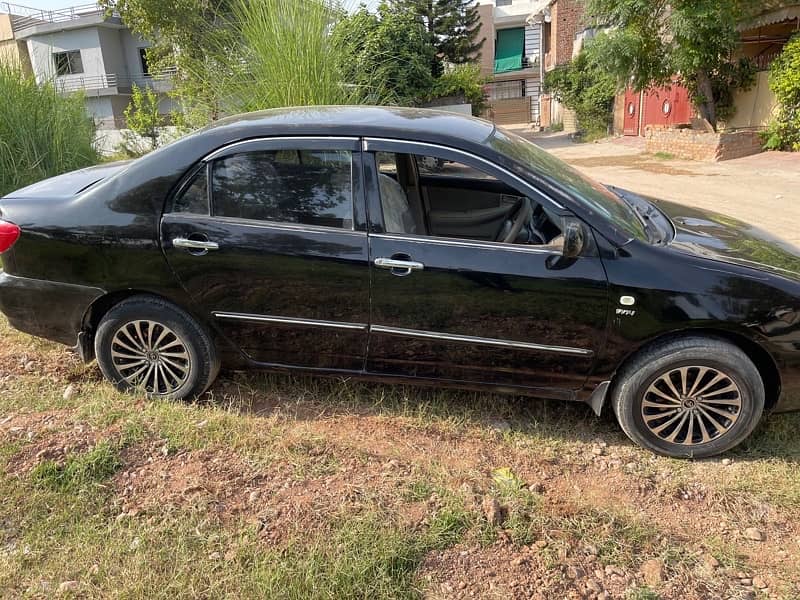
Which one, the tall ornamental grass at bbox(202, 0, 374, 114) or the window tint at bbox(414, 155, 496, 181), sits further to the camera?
the tall ornamental grass at bbox(202, 0, 374, 114)

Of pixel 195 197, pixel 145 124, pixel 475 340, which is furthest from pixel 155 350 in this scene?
pixel 145 124

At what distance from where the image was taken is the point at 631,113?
2108cm

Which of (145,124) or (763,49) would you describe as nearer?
(145,124)

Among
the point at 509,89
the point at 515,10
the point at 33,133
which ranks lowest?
the point at 33,133

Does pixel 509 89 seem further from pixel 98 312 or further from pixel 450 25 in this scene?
pixel 98 312

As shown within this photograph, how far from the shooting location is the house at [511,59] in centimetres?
4334

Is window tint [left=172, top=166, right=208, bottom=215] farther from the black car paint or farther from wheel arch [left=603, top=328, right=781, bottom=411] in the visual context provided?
wheel arch [left=603, top=328, right=781, bottom=411]

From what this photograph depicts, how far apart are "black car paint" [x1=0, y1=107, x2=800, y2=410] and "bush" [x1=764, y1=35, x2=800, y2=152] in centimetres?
1190

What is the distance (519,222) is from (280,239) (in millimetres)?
1425

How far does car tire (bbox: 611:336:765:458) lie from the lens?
9.57 ft

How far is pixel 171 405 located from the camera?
3.40m

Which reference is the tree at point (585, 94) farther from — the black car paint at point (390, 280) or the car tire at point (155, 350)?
the car tire at point (155, 350)

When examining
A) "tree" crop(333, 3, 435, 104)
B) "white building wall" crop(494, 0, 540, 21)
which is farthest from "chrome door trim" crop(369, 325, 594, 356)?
"white building wall" crop(494, 0, 540, 21)

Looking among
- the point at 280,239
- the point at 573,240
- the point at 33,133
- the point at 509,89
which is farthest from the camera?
the point at 509,89
